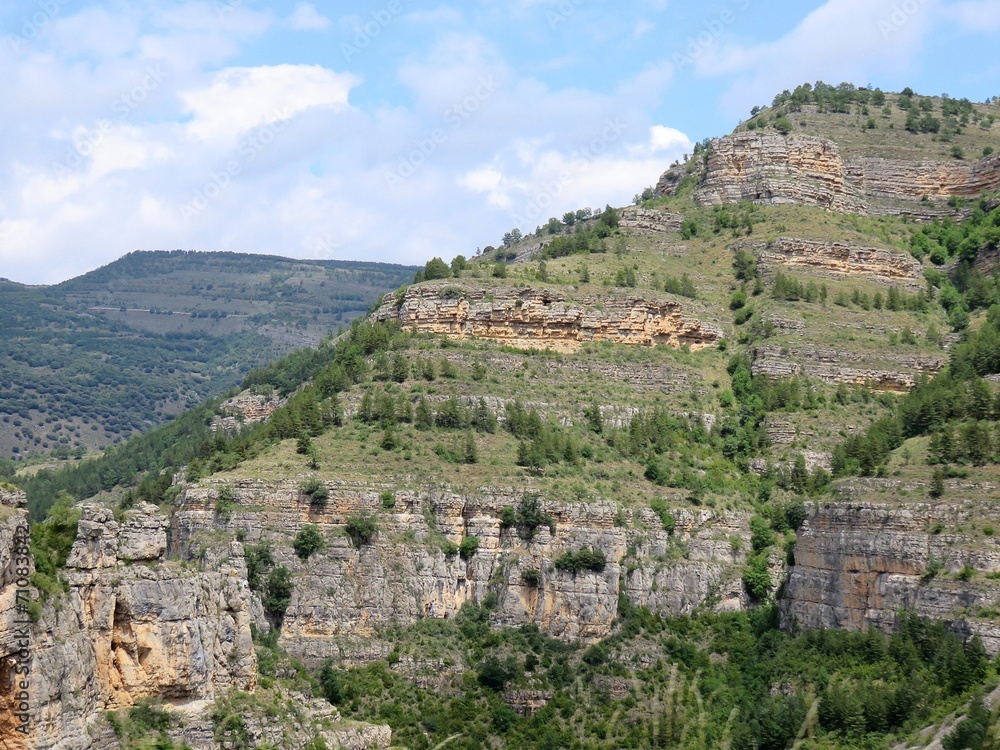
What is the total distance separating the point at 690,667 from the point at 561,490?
1327 centimetres

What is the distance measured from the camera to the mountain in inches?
2945

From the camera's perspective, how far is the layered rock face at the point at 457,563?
100 m

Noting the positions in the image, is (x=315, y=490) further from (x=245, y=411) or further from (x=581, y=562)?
(x=245, y=411)

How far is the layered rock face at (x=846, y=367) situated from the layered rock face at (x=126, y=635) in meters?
54.7

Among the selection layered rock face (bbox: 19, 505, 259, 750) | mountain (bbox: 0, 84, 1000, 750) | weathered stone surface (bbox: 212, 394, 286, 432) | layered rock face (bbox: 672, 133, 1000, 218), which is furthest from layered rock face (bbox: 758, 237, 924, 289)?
layered rock face (bbox: 19, 505, 259, 750)

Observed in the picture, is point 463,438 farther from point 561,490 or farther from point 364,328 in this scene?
point 364,328

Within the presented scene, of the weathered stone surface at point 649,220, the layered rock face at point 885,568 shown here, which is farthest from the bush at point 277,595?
the weathered stone surface at point 649,220

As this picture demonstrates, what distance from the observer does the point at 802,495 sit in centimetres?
11081

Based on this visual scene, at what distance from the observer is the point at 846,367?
12331cm

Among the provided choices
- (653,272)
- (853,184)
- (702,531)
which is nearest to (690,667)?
(702,531)

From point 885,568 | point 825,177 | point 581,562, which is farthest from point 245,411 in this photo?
point 885,568

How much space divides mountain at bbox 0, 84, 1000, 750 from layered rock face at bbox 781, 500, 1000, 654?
0.18 metres

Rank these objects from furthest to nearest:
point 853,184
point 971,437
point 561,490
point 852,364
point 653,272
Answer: point 853,184
point 653,272
point 852,364
point 561,490
point 971,437

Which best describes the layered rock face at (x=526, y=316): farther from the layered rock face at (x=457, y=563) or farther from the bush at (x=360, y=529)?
the bush at (x=360, y=529)
